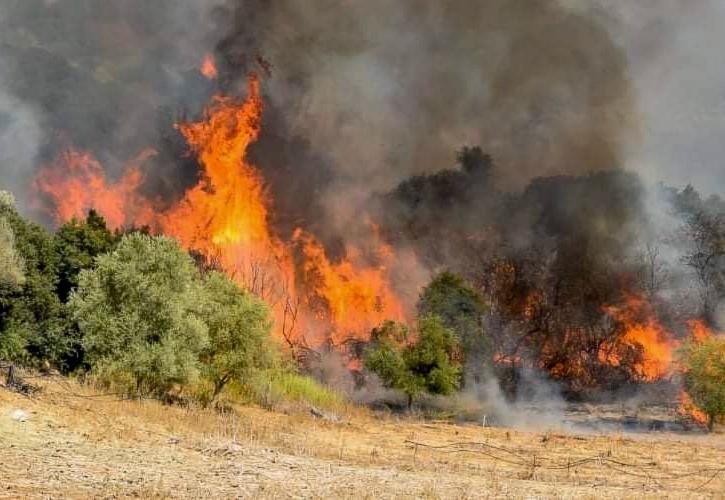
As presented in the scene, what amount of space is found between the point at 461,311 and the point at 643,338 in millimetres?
27151

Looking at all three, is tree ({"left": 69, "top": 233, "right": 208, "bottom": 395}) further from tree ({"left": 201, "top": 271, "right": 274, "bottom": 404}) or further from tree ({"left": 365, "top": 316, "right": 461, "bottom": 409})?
tree ({"left": 365, "top": 316, "right": 461, "bottom": 409})

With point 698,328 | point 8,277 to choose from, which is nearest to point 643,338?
point 698,328

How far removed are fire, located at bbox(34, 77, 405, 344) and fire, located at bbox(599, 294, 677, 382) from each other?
25601 mm

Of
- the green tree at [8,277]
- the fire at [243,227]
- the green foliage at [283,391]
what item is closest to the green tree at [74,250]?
the green tree at [8,277]

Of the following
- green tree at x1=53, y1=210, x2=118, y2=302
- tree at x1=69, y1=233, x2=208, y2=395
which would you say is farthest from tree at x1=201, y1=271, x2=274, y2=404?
green tree at x1=53, y1=210, x2=118, y2=302

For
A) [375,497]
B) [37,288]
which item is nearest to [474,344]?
[37,288]

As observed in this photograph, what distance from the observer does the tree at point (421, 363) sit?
2080 inches

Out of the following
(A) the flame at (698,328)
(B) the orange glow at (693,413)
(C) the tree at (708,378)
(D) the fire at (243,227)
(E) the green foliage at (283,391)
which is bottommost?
(E) the green foliage at (283,391)

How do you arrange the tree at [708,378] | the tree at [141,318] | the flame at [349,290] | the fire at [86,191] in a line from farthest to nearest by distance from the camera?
the fire at [86,191] → the flame at [349,290] → the tree at [708,378] → the tree at [141,318]

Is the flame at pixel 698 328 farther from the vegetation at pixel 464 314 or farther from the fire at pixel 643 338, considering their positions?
the vegetation at pixel 464 314

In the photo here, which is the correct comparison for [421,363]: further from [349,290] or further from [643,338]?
[643,338]

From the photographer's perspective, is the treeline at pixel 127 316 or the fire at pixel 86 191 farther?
the fire at pixel 86 191

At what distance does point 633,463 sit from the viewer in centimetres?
3128

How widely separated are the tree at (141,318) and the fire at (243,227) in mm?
38570
